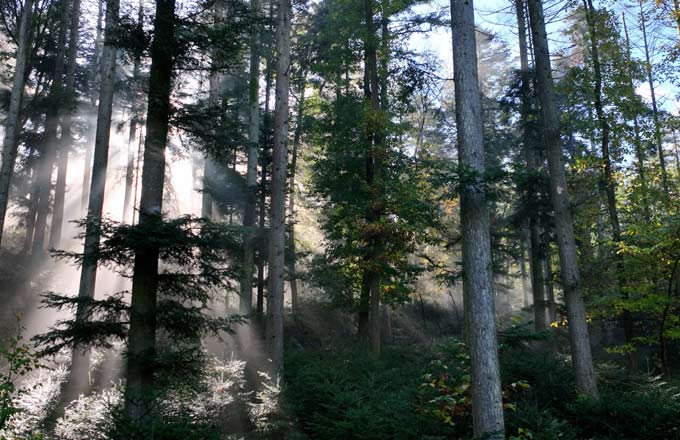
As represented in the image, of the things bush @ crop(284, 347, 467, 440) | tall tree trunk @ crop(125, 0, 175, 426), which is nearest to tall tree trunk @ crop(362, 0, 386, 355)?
bush @ crop(284, 347, 467, 440)

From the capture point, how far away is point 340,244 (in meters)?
15.7

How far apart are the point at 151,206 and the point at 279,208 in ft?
14.4

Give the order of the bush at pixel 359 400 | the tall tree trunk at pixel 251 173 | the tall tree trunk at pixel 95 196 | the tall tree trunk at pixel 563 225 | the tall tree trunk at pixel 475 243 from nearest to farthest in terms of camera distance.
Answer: the tall tree trunk at pixel 475 243 → the bush at pixel 359 400 → the tall tree trunk at pixel 563 225 → the tall tree trunk at pixel 95 196 → the tall tree trunk at pixel 251 173

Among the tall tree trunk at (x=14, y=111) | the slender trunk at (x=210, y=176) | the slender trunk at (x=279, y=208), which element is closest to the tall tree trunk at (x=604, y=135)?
the slender trunk at (x=279, y=208)

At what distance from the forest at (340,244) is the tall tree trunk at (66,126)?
15 cm

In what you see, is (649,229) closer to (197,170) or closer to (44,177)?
(44,177)

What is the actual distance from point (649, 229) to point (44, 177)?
22831 mm

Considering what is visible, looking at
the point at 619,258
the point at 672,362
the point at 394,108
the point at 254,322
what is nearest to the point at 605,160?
the point at 619,258

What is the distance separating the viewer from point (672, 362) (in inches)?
670

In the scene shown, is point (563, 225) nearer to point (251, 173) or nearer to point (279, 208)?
point (279, 208)

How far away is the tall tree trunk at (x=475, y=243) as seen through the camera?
6.60 metres

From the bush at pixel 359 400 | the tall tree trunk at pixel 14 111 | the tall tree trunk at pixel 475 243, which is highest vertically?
the tall tree trunk at pixel 14 111

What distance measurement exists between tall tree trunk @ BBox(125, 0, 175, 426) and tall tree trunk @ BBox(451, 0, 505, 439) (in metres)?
4.85

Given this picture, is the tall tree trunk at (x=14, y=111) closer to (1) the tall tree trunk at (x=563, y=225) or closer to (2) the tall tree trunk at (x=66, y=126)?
(2) the tall tree trunk at (x=66, y=126)
